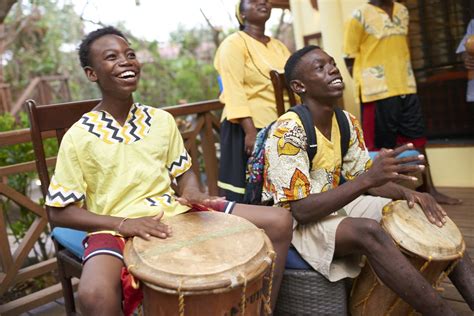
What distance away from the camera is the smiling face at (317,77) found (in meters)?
2.16

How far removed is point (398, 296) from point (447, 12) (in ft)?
9.39

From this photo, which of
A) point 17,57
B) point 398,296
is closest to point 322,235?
point 398,296

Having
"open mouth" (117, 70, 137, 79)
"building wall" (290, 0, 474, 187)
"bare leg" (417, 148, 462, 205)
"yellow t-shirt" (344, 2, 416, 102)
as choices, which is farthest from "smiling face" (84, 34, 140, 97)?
"building wall" (290, 0, 474, 187)

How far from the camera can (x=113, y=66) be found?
200 cm

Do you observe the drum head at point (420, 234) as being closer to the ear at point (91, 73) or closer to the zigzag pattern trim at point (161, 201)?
the zigzag pattern trim at point (161, 201)

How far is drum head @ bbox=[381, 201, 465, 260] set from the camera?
5.98 feet

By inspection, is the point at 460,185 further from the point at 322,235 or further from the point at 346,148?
the point at 322,235

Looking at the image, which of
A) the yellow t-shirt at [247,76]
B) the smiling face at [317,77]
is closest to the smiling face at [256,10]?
the yellow t-shirt at [247,76]

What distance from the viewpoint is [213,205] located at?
200cm

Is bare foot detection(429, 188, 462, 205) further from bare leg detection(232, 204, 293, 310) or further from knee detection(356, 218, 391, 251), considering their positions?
bare leg detection(232, 204, 293, 310)

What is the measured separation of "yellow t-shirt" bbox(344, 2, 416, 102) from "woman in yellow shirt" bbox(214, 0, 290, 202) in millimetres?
781

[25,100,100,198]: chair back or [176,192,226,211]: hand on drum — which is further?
[25,100,100,198]: chair back

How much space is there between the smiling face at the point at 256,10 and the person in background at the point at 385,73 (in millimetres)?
800

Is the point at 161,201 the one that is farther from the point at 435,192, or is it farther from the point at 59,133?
the point at 435,192
